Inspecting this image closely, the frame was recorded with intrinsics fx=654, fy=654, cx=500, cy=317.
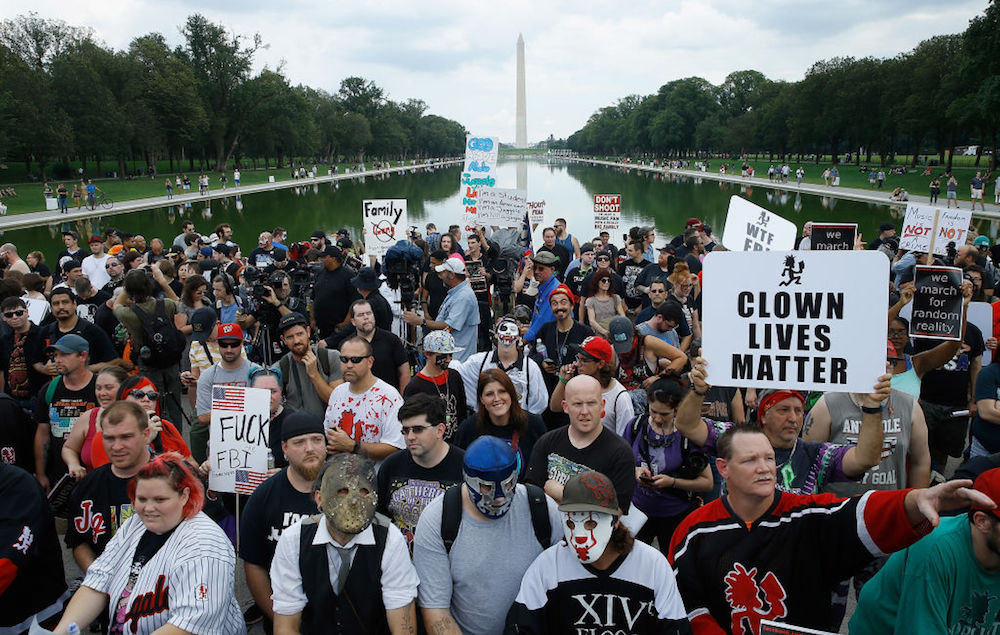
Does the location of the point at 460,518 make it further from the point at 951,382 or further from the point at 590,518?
the point at 951,382

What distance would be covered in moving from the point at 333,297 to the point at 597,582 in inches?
252

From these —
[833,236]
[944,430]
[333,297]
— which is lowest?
[944,430]

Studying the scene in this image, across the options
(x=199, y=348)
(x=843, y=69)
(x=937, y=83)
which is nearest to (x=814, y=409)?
(x=199, y=348)

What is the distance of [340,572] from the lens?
299cm

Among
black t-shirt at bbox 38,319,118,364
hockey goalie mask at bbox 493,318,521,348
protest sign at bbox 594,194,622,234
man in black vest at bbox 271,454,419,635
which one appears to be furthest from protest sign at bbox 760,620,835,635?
protest sign at bbox 594,194,622,234

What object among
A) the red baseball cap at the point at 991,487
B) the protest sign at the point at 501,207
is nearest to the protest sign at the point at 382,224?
the protest sign at the point at 501,207

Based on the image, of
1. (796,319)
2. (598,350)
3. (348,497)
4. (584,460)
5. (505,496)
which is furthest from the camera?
(598,350)

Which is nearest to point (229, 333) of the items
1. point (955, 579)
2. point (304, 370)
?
point (304, 370)

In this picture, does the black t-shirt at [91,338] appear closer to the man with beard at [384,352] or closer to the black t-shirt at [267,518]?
the man with beard at [384,352]

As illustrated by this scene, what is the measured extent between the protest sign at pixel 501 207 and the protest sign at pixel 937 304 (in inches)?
326

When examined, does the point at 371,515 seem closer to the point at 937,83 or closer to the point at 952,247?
the point at 952,247

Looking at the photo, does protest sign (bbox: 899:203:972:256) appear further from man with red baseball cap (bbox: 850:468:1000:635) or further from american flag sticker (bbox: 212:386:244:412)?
american flag sticker (bbox: 212:386:244:412)

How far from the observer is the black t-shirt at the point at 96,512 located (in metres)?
3.87

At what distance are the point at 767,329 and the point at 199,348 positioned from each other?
5.50 m
